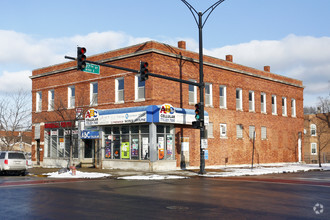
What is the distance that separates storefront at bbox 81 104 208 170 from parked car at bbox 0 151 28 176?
630 cm

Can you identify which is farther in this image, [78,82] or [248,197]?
[78,82]

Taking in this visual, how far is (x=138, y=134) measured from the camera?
29.2 metres

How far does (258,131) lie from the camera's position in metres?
38.9

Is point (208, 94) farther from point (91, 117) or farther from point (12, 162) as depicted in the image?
point (12, 162)

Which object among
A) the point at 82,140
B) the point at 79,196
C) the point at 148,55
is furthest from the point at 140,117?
the point at 79,196

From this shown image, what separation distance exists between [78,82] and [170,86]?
9484 mm

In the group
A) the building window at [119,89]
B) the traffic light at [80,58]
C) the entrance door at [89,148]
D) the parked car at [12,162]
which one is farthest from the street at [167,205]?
the entrance door at [89,148]

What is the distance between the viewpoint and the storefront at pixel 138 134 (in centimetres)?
2805

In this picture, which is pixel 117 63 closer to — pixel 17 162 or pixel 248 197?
pixel 17 162

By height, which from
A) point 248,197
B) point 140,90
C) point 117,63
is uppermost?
point 117,63

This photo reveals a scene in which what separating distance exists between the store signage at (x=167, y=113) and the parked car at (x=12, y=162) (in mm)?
10058

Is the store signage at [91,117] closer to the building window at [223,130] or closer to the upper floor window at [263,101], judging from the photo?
the building window at [223,130]

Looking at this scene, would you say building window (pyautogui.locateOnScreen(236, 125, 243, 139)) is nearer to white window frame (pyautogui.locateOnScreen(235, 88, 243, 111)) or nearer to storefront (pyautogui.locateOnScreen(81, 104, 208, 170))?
white window frame (pyautogui.locateOnScreen(235, 88, 243, 111))

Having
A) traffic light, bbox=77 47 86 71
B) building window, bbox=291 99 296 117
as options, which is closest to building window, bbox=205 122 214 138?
building window, bbox=291 99 296 117
